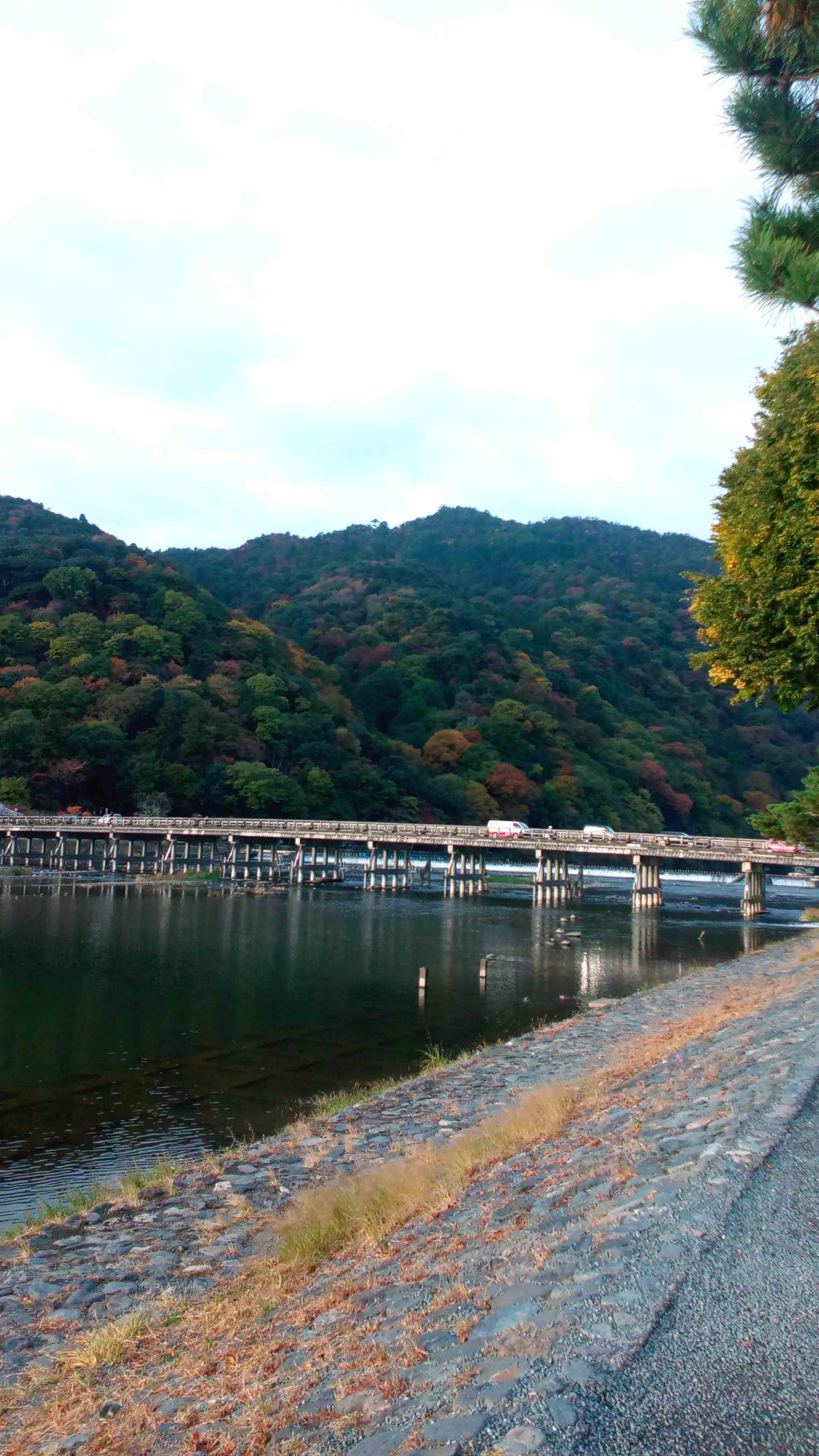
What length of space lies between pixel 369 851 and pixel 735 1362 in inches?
2351

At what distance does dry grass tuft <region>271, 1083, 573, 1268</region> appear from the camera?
710cm

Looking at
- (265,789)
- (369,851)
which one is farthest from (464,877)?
(265,789)

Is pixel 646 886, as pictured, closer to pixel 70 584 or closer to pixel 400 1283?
pixel 400 1283

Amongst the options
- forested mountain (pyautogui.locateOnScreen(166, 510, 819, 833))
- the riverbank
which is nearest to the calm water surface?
the riverbank

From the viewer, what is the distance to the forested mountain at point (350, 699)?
69438 millimetres

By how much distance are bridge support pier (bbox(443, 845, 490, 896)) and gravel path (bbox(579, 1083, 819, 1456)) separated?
54.0m

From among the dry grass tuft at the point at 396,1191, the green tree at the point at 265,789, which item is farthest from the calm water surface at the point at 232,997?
the green tree at the point at 265,789

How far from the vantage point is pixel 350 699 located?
94.0 meters

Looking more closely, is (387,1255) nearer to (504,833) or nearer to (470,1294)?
(470,1294)

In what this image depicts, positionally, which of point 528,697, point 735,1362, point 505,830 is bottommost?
point 735,1362

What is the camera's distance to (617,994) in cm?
2488

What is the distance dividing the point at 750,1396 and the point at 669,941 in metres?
35.4

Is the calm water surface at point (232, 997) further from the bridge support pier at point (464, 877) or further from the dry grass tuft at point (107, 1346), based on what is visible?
the bridge support pier at point (464, 877)

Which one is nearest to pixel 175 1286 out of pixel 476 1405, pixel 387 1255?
pixel 387 1255
